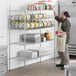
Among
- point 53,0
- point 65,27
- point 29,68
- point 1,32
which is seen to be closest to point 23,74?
point 29,68

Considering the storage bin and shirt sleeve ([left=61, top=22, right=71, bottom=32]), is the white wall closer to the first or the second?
the storage bin

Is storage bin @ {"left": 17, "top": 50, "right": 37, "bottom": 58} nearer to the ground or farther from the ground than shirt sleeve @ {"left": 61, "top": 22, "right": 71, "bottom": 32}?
nearer to the ground

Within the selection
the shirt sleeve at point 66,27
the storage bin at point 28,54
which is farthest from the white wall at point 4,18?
the shirt sleeve at point 66,27

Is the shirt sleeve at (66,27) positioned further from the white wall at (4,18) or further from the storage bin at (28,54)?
the white wall at (4,18)

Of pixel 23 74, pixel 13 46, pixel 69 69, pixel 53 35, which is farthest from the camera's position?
pixel 53 35

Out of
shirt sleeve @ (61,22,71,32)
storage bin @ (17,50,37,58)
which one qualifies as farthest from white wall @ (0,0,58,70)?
shirt sleeve @ (61,22,71,32)

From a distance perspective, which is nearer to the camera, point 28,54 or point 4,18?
point 4,18

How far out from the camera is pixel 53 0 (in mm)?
8609

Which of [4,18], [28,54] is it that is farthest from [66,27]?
[4,18]

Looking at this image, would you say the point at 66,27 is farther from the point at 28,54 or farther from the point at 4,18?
the point at 4,18

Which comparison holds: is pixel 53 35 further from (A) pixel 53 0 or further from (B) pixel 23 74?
(B) pixel 23 74

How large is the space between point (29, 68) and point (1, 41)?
1.23 metres

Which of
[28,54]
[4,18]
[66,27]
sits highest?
[4,18]

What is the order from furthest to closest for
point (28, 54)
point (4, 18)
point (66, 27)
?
point (66, 27) < point (28, 54) < point (4, 18)
